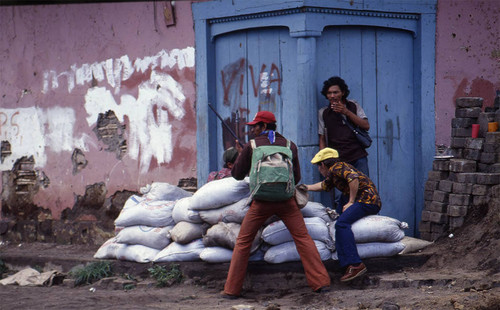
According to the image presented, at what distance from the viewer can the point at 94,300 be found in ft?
22.4

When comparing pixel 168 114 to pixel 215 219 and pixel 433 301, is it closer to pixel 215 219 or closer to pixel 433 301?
pixel 215 219

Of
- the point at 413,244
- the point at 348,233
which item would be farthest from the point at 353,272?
the point at 413,244

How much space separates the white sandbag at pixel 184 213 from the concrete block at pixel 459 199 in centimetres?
250

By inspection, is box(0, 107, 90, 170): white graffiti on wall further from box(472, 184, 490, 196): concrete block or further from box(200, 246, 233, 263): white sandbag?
box(472, 184, 490, 196): concrete block

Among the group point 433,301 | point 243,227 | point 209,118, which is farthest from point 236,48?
point 433,301

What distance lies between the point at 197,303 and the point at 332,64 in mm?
2832

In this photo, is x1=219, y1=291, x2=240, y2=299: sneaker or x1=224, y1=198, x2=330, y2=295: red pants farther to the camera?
x1=219, y1=291, x2=240, y2=299: sneaker

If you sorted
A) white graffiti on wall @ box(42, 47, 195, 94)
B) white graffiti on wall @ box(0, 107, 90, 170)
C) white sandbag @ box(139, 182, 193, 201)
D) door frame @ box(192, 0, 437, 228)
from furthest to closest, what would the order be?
white graffiti on wall @ box(0, 107, 90, 170)
white graffiti on wall @ box(42, 47, 195, 94)
white sandbag @ box(139, 182, 193, 201)
door frame @ box(192, 0, 437, 228)

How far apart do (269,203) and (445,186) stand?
2115mm

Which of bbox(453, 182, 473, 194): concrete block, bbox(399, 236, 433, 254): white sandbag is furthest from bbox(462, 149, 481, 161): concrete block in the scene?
bbox(399, 236, 433, 254): white sandbag

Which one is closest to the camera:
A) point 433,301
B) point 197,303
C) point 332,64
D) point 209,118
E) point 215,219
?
point 433,301

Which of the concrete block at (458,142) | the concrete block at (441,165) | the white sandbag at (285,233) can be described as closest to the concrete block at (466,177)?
the concrete block at (441,165)

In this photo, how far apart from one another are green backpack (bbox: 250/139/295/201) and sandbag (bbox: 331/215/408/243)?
31.3 inches

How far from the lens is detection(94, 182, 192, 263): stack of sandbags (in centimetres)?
761
